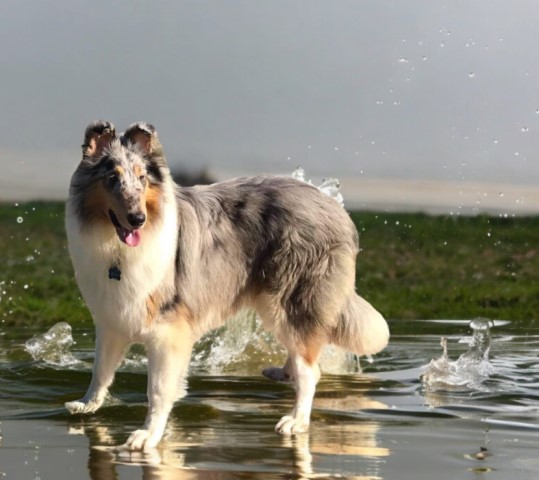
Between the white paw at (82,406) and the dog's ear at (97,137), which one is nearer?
the dog's ear at (97,137)

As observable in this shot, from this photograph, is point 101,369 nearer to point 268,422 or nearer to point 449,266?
point 268,422

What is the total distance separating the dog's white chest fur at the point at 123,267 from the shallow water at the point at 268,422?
743mm

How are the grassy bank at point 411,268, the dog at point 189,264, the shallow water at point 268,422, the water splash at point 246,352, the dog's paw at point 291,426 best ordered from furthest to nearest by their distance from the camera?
the grassy bank at point 411,268
the water splash at point 246,352
the dog's paw at point 291,426
the dog at point 189,264
the shallow water at point 268,422

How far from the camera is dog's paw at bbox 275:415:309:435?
7211 mm

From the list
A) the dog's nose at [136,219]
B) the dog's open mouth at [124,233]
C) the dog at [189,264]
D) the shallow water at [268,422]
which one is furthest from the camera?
the dog at [189,264]

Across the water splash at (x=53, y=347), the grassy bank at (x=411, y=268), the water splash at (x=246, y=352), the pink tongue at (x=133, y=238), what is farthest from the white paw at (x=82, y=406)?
the grassy bank at (x=411, y=268)

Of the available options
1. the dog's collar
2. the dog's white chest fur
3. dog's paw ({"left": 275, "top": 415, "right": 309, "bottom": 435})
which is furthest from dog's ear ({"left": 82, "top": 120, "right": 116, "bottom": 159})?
dog's paw ({"left": 275, "top": 415, "right": 309, "bottom": 435})

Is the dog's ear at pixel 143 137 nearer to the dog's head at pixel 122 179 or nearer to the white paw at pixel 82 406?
the dog's head at pixel 122 179

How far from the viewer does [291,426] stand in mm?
7266

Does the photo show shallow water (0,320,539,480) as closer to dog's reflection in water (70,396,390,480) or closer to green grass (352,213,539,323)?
dog's reflection in water (70,396,390,480)

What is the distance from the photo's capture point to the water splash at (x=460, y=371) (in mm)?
9273

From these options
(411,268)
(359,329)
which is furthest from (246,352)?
(411,268)

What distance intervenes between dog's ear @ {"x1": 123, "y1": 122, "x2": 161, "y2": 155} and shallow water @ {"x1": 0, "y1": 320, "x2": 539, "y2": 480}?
69.3 inches

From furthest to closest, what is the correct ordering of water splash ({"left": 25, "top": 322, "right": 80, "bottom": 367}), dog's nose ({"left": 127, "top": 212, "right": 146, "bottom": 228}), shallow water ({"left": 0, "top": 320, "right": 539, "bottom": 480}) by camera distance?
water splash ({"left": 25, "top": 322, "right": 80, "bottom": 367}), dog's nose ({"left": 127, "top": 212, "right": 146, "bottom": 228}), shallow water ({"left": 0, "top": 320, "right": 539, "bottom": 480})
